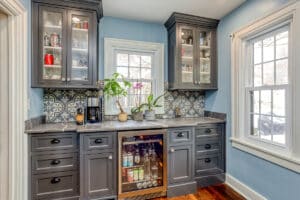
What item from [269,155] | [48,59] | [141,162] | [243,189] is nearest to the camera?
[269,155]

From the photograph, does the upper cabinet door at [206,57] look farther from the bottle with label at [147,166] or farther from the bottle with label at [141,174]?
the bottle with label at [141,174]

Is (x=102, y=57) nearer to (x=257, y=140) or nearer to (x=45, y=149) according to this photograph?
(x=45, y=149)

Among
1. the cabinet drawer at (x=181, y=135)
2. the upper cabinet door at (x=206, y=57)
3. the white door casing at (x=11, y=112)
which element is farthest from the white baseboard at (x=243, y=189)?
the white door casing at (x=11, y=112)

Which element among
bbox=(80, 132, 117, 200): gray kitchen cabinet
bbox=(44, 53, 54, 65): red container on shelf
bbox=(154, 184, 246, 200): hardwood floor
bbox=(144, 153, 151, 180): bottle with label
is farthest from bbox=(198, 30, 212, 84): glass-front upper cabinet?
bbox=(44, 53, 54, 65): red container on shelf

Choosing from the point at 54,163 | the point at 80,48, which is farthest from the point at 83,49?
the point at 54,163

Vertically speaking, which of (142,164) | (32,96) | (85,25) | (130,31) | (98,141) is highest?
(130,31)

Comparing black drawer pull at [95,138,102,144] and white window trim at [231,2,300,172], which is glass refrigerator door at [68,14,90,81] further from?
white window trim at [231,2,300,172]

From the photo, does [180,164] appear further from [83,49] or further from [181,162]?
[83,49]

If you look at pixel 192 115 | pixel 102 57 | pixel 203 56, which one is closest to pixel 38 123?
pixel 102 57

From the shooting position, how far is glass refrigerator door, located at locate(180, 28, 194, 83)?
2.81m

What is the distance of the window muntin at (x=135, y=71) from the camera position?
2.89 meters

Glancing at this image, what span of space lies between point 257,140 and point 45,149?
2.58 m

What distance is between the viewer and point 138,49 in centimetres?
290

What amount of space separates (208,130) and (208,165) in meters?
0.53
